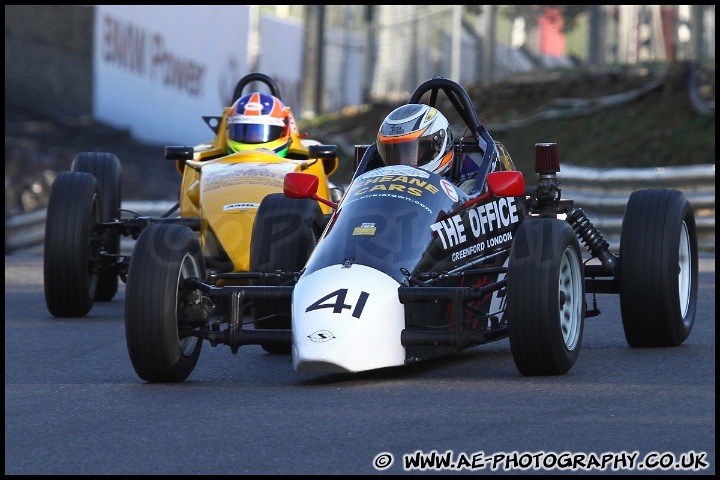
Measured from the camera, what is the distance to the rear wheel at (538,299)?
649cm

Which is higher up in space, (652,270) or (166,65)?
(166,65)

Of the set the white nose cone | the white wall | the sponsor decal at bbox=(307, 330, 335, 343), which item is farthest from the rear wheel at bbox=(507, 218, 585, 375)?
the white wall

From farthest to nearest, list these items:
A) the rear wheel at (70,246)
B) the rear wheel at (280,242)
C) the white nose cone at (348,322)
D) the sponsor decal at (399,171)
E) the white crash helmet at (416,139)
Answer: the rear wheel at (70,246) < the white crash helmet at (416,139) < the rear wheel at (280,242) < the sponsor decal at (399,171) < the white nose cone at (348,322)

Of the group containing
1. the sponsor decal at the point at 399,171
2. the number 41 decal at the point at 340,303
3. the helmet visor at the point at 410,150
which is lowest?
the number 41 decal at the point at 340,303

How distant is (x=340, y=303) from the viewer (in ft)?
21.4

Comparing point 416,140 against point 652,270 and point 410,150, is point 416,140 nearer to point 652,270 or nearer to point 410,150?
point 410,150

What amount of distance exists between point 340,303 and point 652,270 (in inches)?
81.2

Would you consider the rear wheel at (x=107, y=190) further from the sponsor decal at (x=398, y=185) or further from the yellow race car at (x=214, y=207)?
the sponsor decal at (x=398, y=185)

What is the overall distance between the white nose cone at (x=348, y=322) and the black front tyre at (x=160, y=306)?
592mm

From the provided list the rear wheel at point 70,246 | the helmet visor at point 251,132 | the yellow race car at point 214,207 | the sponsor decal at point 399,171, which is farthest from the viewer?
the helmet visor at point 251,132

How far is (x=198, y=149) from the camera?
11805 millimetres

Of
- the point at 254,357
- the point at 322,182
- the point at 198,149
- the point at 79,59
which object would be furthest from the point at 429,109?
the point at 79,59

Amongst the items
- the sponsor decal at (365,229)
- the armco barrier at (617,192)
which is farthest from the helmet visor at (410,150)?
the armco barrier at (617,192)

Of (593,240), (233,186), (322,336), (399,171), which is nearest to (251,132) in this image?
(233,186)
